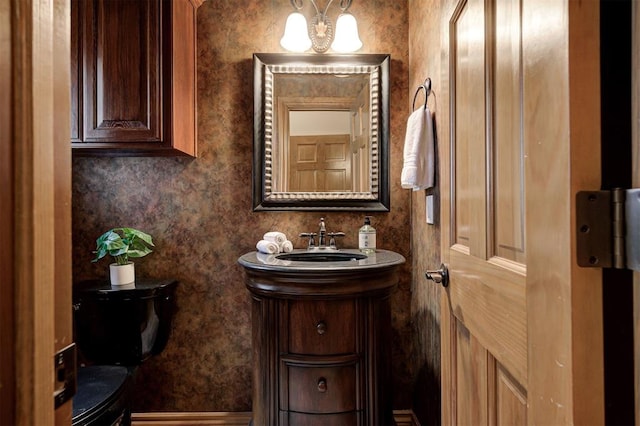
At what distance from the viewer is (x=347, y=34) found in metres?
1.83

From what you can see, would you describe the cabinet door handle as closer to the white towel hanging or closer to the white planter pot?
the white towel hanging

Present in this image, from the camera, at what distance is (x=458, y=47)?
0.94 m

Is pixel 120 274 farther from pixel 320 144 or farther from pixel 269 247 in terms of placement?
pixel 320 144

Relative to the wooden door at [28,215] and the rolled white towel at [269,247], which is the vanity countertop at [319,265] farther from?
the wooden door at [28,215]

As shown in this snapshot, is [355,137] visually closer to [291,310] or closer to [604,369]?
[291,310]

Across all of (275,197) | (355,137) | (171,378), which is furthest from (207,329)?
(355,137)

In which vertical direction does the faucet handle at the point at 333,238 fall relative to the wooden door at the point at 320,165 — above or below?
below

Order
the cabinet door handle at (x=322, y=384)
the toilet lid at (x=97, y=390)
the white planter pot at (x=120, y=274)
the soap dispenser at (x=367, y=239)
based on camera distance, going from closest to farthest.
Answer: the toilet lid at (x=97, y=390) < the cabinet door handle at (x=322, y=384) < the white planter pot at (x=120, y=274) < the soap dispenser at (x=367, y=239)

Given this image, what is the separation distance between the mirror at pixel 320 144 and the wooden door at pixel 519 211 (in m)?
0.87

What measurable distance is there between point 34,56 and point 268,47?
167 cm

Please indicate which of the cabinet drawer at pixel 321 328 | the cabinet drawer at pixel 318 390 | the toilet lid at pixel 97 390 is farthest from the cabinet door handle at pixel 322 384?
the toilet lid at pixel 97 390

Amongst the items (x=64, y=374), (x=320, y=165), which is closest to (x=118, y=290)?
(x=320, y=165)

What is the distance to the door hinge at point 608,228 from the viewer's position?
1.29 feet

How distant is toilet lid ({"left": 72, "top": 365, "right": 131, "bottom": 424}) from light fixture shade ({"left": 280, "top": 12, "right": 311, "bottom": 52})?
67.8 inches
